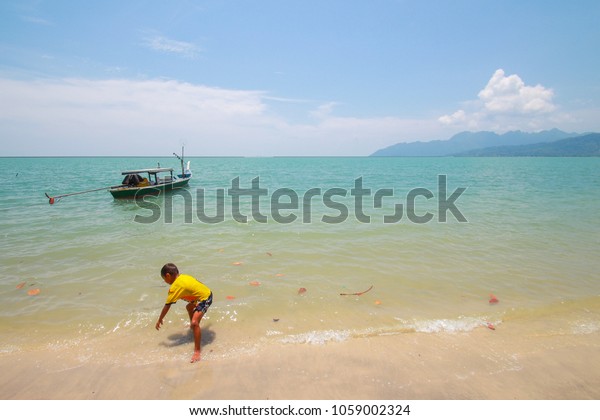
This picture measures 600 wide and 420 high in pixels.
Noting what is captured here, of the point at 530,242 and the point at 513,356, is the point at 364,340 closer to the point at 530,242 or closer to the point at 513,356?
the point at 513,356

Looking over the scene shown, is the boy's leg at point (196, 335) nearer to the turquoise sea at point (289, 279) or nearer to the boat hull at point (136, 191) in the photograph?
the turquoise sea at point (289, 279)

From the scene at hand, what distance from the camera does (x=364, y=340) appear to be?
5.22 meters

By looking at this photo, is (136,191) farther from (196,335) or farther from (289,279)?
(196,335)

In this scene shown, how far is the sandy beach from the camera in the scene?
3.98m

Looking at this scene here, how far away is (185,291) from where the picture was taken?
4.89 meters

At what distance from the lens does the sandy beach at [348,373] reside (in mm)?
3984

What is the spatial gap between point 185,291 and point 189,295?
0.11 metres

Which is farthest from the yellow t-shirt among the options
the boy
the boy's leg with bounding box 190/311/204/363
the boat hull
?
the boat hull

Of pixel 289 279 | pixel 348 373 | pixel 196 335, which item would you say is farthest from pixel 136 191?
pixel 348 373

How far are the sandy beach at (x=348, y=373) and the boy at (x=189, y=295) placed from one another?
457 mm

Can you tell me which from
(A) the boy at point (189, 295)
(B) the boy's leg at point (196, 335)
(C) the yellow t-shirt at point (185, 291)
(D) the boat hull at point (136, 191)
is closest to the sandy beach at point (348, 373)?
(B) the boy's leg at point (196, 335)

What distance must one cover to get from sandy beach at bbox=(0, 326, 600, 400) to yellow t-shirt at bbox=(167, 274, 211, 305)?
89cm

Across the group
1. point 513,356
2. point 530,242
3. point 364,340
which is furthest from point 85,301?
point 530,242

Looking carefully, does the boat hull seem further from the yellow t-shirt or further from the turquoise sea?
the yellow t-shirt
